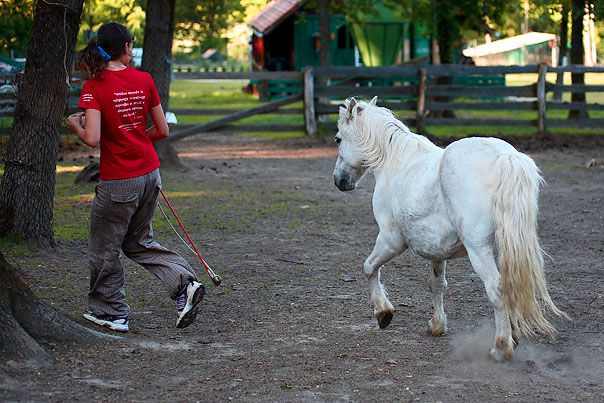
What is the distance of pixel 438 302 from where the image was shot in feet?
20.4

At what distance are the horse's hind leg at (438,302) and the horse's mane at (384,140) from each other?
30.9 inches

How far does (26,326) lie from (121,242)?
2.85 feet

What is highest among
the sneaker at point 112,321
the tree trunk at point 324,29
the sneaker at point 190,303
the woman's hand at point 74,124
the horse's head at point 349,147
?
the tree trunk at point 324,29

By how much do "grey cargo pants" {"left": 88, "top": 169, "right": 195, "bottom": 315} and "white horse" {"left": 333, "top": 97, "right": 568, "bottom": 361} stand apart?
1.41 meters

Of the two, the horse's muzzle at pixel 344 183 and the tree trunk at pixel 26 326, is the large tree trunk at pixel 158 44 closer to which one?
the horse's muzzle at pixel 344 183

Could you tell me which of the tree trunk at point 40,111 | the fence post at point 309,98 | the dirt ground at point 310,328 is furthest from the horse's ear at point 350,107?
the fence post at point 309,98

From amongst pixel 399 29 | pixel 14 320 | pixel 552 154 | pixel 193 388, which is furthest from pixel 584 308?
pixel 399 29

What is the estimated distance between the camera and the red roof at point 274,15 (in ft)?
115

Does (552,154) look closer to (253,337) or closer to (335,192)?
(335,192)

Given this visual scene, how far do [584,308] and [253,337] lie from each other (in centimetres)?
258

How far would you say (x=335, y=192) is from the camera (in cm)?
1327

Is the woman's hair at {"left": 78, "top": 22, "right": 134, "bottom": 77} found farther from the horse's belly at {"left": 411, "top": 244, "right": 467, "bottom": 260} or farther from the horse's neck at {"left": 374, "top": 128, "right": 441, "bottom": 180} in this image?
the horse's belly at {"left": 411, "top": 244, "right": 467, "bottom": 260}

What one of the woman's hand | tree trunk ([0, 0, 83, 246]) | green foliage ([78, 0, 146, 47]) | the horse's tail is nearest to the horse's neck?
the horse's tail

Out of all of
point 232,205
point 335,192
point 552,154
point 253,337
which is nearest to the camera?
point 253,337
